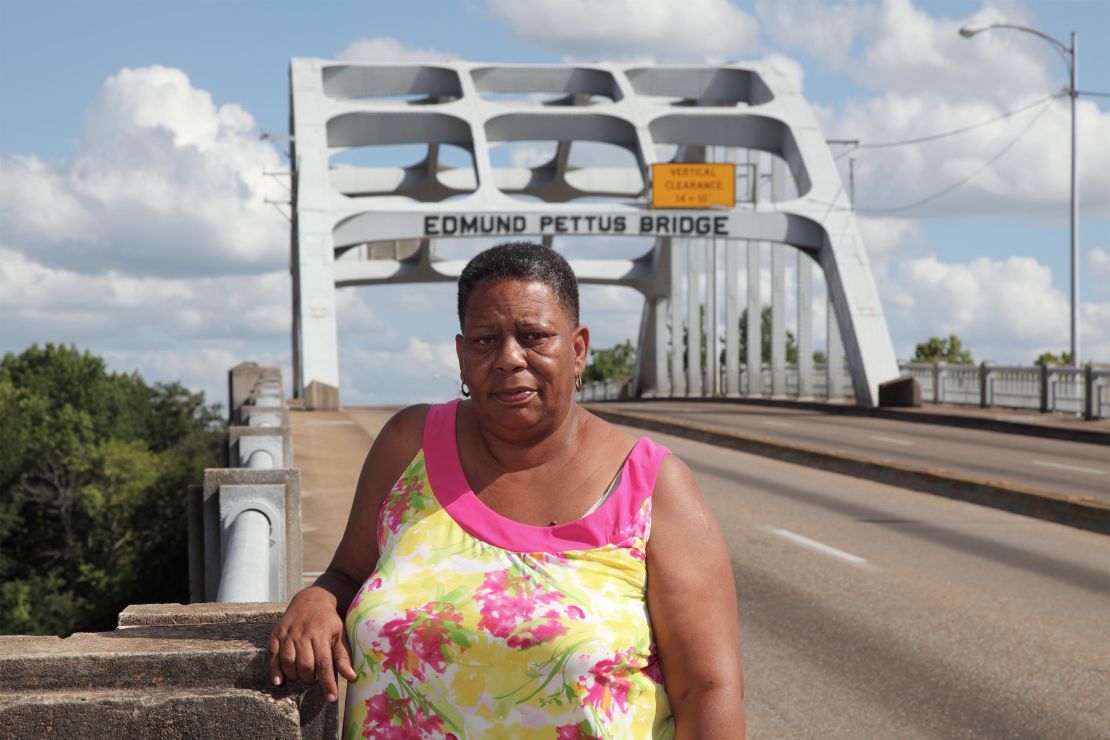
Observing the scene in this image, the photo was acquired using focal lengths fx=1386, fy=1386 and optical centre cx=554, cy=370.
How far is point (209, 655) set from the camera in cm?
256

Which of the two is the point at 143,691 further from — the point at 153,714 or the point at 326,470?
the point at 326,470

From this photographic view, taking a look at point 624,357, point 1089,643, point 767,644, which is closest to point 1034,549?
point 1089,643

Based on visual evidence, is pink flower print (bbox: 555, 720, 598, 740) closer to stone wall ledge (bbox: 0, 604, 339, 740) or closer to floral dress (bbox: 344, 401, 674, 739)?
floral dress (bbox: 344, 401, 674, 739)

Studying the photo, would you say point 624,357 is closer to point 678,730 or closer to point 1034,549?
point 1034,549

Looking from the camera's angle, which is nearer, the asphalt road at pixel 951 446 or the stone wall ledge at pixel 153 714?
the stone wall ledge at pixel 153 714

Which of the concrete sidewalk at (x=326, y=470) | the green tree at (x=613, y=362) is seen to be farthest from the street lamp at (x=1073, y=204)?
the green tree at (x=613, y=362)

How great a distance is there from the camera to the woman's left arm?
8.60 feet

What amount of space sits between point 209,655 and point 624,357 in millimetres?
127655

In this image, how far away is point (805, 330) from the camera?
50750mm

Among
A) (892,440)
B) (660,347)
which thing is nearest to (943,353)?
(660,347)

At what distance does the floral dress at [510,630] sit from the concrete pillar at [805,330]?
4675 centimetres

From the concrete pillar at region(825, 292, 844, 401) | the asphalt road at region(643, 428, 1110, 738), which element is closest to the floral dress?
the asphalt road at region(643, 428, 1110, 738)

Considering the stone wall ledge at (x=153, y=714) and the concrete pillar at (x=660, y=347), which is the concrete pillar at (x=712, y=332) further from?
the stone wall ledge at (x=153, y=714)

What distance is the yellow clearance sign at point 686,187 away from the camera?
44.1 meters
